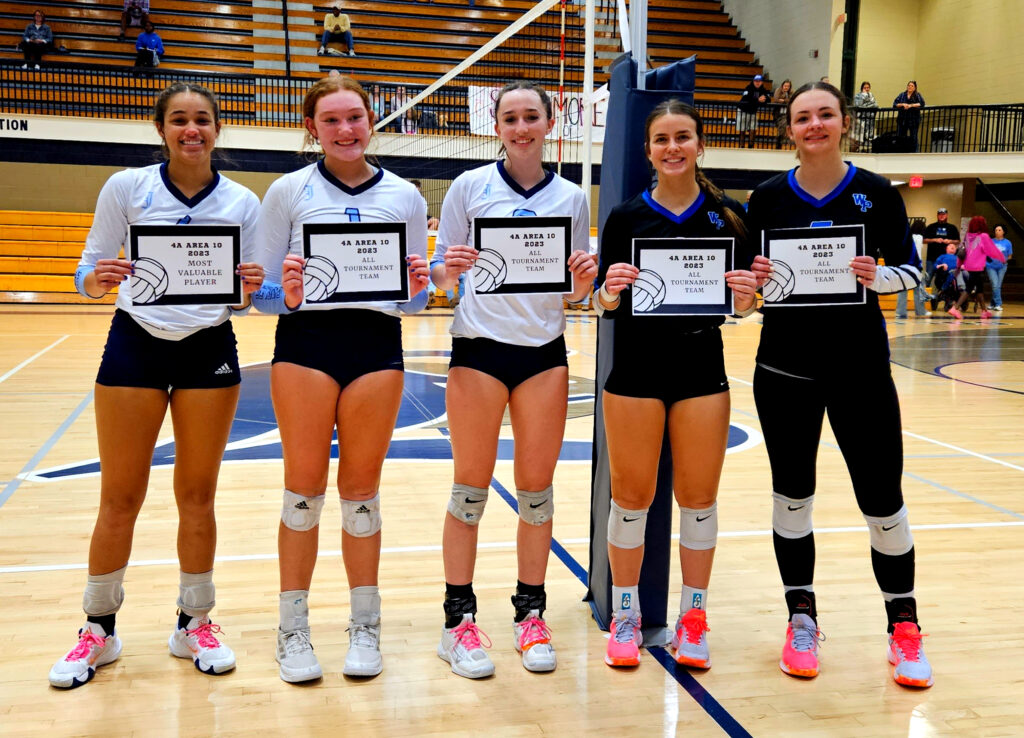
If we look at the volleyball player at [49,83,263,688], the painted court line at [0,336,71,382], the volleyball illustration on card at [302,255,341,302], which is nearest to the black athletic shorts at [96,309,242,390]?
the volleyball player at [49,83,263,688]

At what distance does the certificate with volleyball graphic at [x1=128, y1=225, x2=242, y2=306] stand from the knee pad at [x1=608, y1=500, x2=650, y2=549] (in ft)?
4.25

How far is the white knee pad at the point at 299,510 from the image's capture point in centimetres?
251

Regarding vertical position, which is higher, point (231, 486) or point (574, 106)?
point (574, 106)

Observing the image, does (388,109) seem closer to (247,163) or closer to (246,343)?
(247,163)

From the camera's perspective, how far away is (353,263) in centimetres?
239

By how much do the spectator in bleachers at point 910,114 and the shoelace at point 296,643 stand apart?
18.4 meters

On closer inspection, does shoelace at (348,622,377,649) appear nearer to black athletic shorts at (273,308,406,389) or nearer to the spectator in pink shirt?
black athletic shorts at (273,308,406,389)

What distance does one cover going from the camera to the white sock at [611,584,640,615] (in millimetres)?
2709

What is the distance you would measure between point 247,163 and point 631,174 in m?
14.4

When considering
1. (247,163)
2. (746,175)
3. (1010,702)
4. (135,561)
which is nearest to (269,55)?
(247,163)

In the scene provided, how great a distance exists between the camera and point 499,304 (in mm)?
2586

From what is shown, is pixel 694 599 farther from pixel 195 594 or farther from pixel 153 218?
pixel 153 218

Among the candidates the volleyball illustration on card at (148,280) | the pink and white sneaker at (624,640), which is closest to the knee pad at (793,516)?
the pink and white sneaker at (624,640)

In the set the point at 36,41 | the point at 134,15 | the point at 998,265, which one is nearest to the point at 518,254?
the point at 998,265
